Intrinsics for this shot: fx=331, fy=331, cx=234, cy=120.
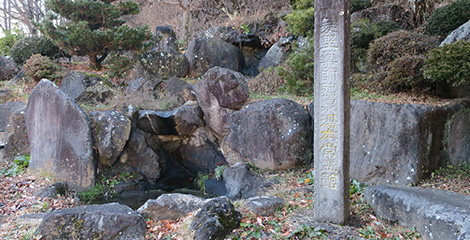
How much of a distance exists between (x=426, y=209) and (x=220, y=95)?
567cm

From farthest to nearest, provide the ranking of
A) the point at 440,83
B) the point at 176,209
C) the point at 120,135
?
the point at 120,135
the point at 440,83
the point at 176,209

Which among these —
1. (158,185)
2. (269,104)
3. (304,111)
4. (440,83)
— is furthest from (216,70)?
(440,83)

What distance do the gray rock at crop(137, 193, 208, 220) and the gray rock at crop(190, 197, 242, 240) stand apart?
0.74 metres

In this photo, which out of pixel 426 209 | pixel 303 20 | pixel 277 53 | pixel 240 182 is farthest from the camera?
pixel 277 53

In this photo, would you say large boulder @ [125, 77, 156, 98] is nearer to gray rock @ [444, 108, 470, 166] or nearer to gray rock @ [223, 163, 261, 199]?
gray rock @ [223, 163, 261, 199]

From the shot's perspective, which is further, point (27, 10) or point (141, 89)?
point (27, 10)

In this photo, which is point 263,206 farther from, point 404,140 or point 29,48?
point 29,48

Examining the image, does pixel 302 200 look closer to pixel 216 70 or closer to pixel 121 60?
pixel 216 70

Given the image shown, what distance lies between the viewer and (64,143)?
7.67 meters

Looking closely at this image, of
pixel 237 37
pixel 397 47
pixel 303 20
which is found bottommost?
pixel 397 47

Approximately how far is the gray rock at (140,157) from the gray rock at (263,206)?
4437 millimetres

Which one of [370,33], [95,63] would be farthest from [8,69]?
[370,33]

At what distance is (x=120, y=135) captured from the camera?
8.17 metres

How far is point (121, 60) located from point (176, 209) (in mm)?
8649
